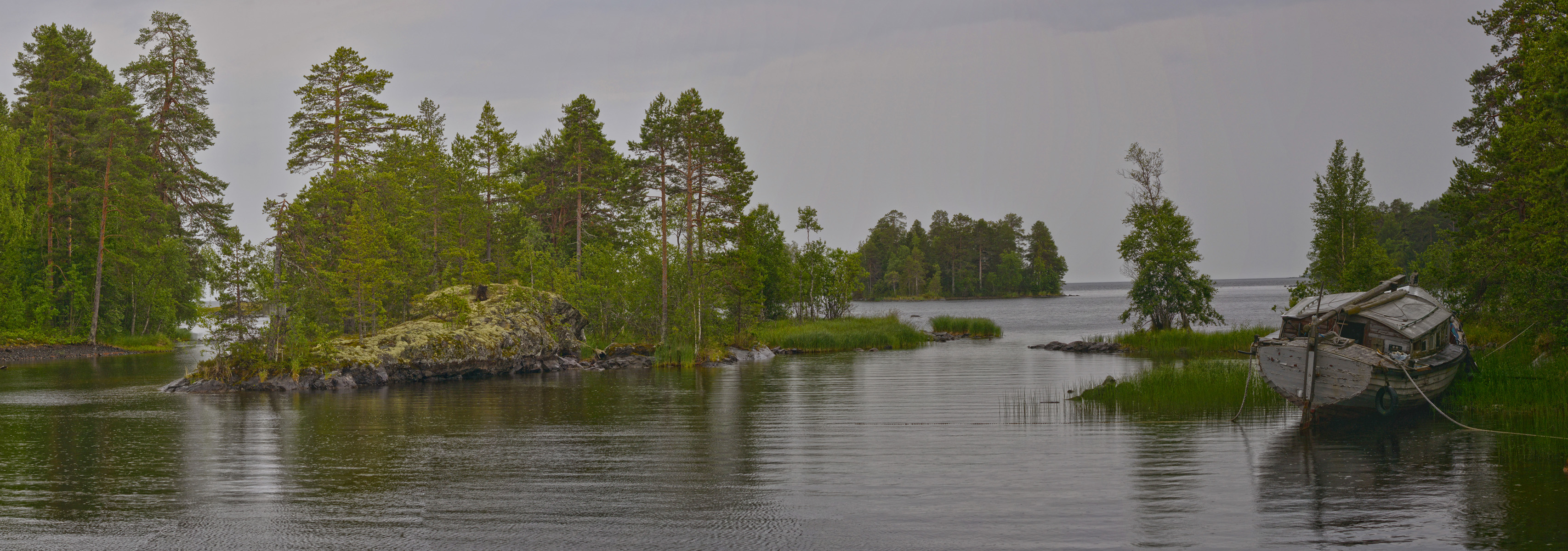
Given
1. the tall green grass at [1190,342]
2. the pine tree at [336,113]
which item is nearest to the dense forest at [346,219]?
the pine tree at [336,113]

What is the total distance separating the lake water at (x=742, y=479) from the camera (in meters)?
8.49

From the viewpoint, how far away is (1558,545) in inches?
311

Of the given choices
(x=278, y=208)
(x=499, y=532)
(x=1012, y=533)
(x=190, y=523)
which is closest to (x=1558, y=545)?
(x=1012, y=533)

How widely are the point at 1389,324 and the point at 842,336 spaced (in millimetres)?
34335

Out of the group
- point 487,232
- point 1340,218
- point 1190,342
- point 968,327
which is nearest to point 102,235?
point 487,232

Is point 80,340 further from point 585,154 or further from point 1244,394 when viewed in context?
point 1244,394

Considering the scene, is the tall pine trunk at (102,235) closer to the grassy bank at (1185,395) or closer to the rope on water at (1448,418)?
the grassy bank at (1185,395)

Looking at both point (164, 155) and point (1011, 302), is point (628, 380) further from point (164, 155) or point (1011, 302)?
point (1011, 302)

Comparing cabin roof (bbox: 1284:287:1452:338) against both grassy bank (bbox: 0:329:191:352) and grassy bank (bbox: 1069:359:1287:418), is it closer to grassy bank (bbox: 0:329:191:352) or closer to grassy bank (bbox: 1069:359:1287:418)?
grassy bank (bbox: 1069:359:1287:418)

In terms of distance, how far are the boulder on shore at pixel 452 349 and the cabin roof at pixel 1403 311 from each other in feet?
84.0

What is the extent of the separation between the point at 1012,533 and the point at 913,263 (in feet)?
483

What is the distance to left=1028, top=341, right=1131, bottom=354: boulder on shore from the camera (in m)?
43.9

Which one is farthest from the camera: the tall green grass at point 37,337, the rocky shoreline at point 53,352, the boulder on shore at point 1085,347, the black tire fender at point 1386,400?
the boulder on shore at point 1085,347

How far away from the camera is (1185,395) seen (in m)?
19.6
